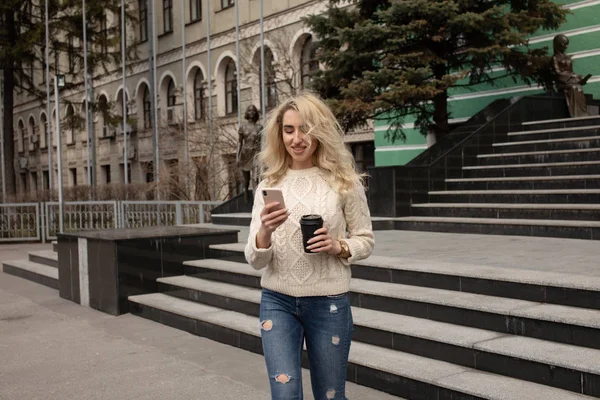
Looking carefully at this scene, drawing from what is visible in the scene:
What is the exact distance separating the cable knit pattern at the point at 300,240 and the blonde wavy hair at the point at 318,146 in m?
0.05

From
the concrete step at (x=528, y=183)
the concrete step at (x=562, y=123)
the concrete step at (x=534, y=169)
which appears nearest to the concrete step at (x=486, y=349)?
the concrete step at (x=528, y=183)

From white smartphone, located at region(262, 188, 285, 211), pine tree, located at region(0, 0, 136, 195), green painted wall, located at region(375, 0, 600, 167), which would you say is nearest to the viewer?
white smartphone, located at region(262, 188, 285, 211)

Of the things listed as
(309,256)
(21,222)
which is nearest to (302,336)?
(309,256)

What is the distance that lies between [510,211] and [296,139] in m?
7.92

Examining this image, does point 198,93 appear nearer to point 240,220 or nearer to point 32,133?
point 240,220

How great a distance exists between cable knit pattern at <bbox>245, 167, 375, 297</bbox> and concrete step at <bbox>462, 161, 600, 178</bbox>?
8610 millimetres

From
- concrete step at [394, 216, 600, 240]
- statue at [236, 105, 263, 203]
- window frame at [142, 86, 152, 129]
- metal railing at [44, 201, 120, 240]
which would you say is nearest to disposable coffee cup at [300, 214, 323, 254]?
concrete step at [394, 216, 600, 240]

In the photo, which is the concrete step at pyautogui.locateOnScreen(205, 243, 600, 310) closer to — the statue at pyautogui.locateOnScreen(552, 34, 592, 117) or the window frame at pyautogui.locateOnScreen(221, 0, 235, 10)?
the statue at pyautogui.locateOnScreen(552, 34, 592, 117)

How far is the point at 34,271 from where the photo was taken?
1309 centimetres

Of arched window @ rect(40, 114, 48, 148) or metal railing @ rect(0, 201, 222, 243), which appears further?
arched window @ rect(40, 114, 48, 148)

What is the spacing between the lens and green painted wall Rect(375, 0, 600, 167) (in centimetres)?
1555

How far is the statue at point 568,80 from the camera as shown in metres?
14.0

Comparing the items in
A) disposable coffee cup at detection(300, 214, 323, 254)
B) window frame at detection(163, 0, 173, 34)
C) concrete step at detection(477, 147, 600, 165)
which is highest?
window frame at detection(163, 0, 173, 34)

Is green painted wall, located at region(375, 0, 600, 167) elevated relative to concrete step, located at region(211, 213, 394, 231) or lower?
elevated
